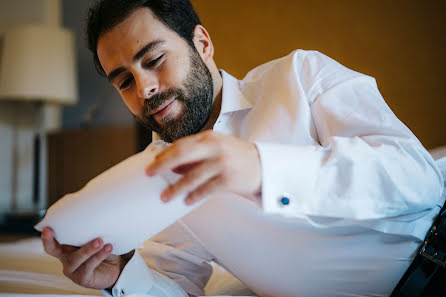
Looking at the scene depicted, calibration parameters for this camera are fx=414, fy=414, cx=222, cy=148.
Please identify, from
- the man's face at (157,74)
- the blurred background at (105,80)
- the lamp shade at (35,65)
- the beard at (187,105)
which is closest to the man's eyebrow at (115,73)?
the man's face at (157,74)

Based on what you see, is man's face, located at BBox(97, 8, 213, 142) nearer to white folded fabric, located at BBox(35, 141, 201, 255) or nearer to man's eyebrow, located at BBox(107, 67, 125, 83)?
man's eyebrow, located at BBox(107, 67, 125, 83)

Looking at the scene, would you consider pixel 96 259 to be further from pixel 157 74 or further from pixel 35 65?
pixel 35 65

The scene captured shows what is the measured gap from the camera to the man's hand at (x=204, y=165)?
469mm

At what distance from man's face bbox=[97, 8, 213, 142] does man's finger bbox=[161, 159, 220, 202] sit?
1.68ft

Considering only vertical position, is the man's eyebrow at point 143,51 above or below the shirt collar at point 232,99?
above

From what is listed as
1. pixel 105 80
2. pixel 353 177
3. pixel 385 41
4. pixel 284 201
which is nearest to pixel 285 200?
pixel 284 201

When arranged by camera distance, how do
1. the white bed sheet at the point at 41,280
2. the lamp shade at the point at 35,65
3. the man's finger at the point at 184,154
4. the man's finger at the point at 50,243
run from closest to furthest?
the man's finger at the point at 184,154 → the man's finger at the point at 50,243 → the white bed sheet at the point at 41,280 → the lamp shade at the point at 35,65

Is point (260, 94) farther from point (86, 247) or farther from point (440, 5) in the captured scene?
point (440, 5)

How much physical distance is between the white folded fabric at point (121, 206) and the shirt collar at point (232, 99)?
40 centimetres

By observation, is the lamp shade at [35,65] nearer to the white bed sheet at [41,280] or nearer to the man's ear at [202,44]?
the white bed sheet at [41,280]

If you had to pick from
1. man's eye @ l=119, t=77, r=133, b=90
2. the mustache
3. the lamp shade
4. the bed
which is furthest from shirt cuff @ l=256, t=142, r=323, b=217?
the lamp shade

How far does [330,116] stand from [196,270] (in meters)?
0.52

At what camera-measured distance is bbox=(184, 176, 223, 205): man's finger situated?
0.48 meters

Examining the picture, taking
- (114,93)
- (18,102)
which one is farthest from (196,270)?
(18,102)
